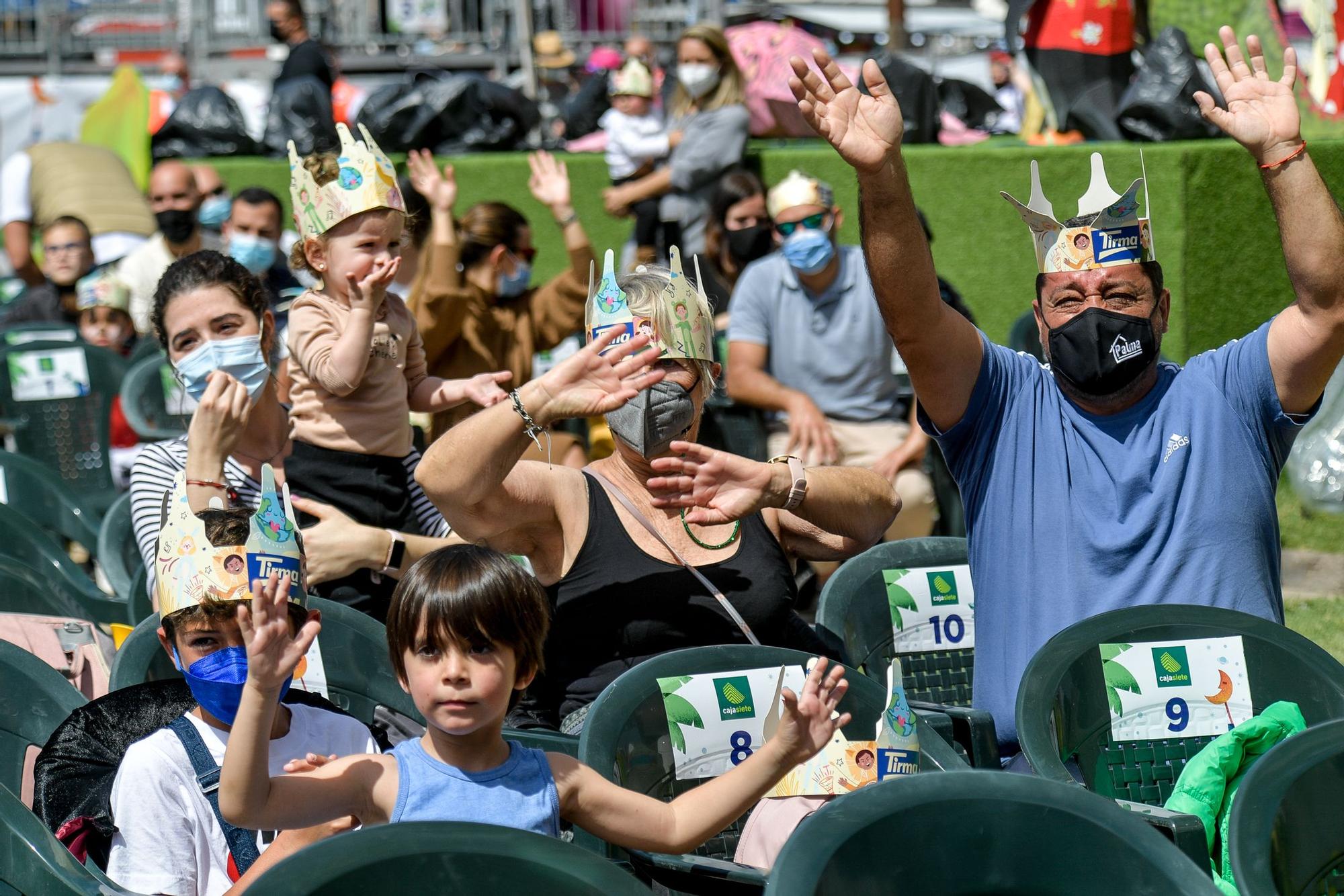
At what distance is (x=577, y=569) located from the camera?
10.6 feet

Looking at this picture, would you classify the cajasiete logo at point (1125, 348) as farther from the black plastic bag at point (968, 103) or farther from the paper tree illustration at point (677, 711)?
the black plastic bag at point (968, 103)

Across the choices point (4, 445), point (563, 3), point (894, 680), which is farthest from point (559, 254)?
point (894, 680)

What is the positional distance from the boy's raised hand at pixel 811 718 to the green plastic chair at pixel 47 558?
2.71 m

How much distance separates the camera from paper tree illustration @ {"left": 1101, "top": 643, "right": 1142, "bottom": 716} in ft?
9.56

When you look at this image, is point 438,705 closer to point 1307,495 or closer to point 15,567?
point 15,567

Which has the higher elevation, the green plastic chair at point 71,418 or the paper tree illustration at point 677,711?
the green plastic chair at point 71,418

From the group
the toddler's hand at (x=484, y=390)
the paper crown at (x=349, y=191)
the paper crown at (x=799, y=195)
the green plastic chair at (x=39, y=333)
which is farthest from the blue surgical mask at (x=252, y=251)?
the toddler's hand at (x=484, y=390)

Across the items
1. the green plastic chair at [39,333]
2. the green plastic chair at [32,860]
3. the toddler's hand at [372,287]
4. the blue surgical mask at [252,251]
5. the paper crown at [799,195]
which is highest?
the paper crown at [799,195]

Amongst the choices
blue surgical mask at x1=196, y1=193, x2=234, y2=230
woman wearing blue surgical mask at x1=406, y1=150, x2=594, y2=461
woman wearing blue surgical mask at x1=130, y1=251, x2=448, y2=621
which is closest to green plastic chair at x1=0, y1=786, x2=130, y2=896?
woman wearing blue surgical mask at x1=130, y1=251, x2=448, y2=621

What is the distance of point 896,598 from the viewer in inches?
148

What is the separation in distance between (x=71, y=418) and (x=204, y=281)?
3.69m

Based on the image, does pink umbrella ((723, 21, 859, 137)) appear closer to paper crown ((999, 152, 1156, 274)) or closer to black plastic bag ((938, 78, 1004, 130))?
black plastic bag ((938, 78, 1004, 130))

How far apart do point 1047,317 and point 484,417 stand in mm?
1178

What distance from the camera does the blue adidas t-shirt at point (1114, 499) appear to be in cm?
310
